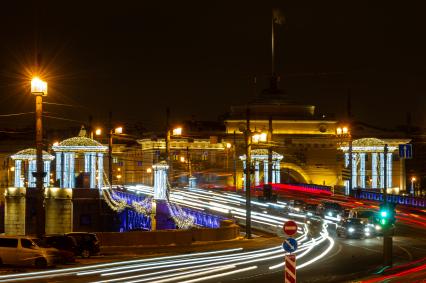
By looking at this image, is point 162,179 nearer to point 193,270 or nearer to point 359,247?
point 359,247

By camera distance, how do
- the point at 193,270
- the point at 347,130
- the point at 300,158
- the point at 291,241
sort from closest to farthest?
the point at 291,241 → the point at 193,270 → the point at 347,130 → the point at 300,158

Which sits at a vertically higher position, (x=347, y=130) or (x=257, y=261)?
(x=347, y=130)

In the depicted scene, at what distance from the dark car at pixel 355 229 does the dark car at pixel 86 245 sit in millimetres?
15001

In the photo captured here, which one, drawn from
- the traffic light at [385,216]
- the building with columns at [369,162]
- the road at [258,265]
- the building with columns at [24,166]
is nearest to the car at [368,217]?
the road at [258,265]

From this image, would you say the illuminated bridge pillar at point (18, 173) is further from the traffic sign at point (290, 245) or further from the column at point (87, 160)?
the traffic sign at point (290, 245)

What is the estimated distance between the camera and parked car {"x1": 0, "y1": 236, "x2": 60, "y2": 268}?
31500 millimetres

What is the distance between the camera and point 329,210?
2280 inches

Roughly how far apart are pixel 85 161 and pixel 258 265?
4547 cm

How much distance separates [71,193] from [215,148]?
3050 cm

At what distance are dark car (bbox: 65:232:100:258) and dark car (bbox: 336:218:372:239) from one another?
1500 cm

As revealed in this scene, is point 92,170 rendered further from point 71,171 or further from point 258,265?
point 258,265

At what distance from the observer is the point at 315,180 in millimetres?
111500

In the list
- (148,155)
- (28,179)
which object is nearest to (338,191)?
(148,155)

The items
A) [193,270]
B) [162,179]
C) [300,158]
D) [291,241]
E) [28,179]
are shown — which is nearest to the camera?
[291,241]
